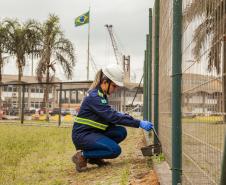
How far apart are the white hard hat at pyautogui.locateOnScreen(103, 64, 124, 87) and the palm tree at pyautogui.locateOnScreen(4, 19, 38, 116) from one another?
25.9 meters

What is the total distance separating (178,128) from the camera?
355 centimetres

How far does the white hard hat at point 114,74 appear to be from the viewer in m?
5.51

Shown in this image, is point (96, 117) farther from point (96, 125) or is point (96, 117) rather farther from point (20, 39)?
point (20, 39)

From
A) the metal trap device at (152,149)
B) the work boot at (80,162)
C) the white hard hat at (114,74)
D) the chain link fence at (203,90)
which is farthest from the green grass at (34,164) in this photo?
the chain link fence at (203,90)

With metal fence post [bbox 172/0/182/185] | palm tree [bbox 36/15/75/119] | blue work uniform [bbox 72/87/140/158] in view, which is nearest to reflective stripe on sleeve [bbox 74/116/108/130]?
blue work uniform [bbox 72/87/140/158]

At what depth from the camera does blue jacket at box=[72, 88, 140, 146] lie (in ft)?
17.7

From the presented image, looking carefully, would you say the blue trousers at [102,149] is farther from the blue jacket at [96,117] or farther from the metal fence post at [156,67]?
the metal fence post at [156,67]

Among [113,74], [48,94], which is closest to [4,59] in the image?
[48,94]

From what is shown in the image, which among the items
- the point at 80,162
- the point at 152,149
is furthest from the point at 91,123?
the point at 152,149

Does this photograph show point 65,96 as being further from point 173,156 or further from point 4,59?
point 173,156

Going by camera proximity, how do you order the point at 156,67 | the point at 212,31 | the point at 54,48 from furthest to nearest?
the point at 54,48, the point at 156,67, the point at 212,31

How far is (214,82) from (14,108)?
2208 centimetres

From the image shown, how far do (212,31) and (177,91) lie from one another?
1.24 metres

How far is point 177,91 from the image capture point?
11.7 feet
